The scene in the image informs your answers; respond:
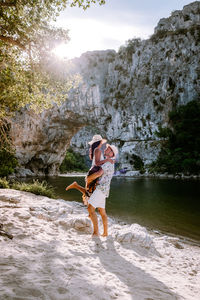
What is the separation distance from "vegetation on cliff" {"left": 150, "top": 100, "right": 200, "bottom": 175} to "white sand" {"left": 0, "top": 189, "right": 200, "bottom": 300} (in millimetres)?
35738

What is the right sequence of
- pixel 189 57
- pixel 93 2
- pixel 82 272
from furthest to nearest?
pixel 189 57 < pixel 93 2 < pixel 82 272

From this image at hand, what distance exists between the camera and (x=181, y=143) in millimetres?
44219

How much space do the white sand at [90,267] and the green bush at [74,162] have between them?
6033 centimetres

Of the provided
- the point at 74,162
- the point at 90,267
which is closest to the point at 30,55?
the point at 90,267

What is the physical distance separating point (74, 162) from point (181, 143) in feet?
140

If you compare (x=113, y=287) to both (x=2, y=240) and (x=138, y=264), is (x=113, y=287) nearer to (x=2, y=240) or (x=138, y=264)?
(x=138, y=264)

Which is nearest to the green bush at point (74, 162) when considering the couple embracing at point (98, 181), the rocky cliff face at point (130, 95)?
the rocky cliff face at point (130, 95)

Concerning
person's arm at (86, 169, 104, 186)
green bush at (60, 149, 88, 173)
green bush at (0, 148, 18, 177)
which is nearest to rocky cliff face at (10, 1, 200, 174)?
green bush at (60, 149, 88, 173)

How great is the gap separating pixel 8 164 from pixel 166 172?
3380 cm

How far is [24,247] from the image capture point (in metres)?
2.94

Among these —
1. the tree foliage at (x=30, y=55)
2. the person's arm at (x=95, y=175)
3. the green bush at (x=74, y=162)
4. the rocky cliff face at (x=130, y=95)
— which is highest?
the rocky cliff face at (x=130, y=95)

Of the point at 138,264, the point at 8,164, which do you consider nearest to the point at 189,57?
the point at 8,164

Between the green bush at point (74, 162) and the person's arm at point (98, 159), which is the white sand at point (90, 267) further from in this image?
the green bush at point (74, 162)

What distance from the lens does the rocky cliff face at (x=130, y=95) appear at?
43.7 m
